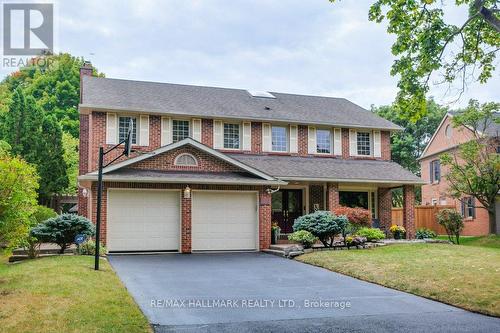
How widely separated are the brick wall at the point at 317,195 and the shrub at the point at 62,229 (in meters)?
10.1

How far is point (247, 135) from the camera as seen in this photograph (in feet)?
74.5

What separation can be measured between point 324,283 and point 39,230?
28.6 feet

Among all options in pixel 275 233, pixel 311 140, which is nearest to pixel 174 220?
pixel 275 233

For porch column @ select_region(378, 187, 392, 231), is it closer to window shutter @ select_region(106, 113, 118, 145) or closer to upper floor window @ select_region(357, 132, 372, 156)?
upper floor window @ select_region(357, 132, 372, 156)

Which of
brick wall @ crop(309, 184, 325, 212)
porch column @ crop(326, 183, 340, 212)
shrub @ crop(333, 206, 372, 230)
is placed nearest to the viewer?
shrub @ crop(333, 206, 372, 230)

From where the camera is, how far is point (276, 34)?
18.1 m

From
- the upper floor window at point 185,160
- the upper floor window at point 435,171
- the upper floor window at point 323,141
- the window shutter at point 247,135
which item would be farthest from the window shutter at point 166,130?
the upper floor window at point 435,171

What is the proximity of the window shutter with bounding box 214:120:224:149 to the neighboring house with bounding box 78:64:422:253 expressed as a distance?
0.04 meters

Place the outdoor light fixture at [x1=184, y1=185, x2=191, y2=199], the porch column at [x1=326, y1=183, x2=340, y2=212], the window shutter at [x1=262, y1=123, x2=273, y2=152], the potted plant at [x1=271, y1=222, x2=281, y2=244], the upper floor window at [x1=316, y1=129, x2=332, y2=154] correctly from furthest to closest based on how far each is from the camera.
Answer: the upper floor window at [x1=316, y1=129, x2=332, y2=154], the window shutter at [x1=262, y1=123, x2=273, y2=152], the porch column at [x1=326, y1=183, x2=340, y2=212], the potted plant at [x1=271, y1=222, x2=281, y2=244], the outdoor light fixture at [x1=184, y1=185, x2=191, y2=199]

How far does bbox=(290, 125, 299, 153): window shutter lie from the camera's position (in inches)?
917

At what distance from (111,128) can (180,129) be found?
2.91 m

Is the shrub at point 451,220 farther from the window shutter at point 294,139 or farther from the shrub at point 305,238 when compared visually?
the shrub at point 305,238

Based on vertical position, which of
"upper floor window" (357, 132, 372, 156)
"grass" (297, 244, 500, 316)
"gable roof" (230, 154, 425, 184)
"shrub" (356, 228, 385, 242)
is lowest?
"grass" (297, 244, 500, 316)

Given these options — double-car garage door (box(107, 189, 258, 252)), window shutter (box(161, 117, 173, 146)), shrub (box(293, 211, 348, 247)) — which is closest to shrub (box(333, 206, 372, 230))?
shrub (box(293, 211, 348, 247))
